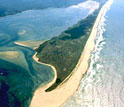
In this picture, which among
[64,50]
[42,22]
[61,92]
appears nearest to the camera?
[61,92]

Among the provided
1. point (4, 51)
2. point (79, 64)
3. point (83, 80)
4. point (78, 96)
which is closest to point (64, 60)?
point (79, 64)

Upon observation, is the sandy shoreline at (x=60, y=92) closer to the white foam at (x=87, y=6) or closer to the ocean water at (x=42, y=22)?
the ocean water at (x=42, y=22)

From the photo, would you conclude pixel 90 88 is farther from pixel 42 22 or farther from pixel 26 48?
pixel 42 22

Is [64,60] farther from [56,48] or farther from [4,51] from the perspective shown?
[4,51]

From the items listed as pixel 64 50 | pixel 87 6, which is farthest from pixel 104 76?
pixel 87 6

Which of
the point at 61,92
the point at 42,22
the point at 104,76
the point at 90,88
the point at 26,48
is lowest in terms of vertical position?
the point at 42,22

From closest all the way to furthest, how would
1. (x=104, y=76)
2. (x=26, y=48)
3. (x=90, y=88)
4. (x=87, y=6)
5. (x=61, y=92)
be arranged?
(x=61, y=92) < (x=90, y=88) < (x=104, y=76) < (x=26, y=48) < (x=87, y=6)
